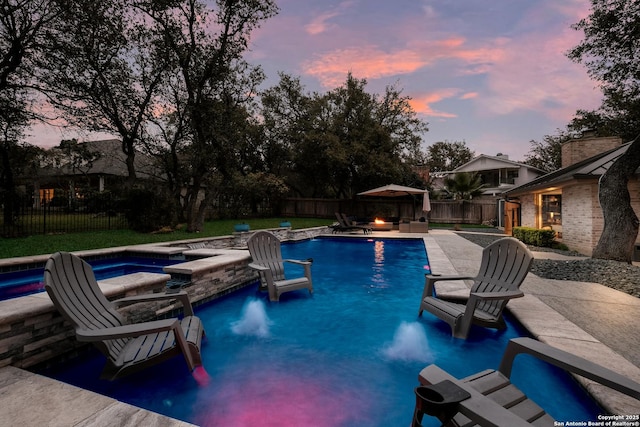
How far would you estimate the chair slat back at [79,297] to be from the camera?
2541 millimetres

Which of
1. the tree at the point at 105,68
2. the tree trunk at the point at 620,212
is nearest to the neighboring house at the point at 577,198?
the tree trunk at the point at 620,212

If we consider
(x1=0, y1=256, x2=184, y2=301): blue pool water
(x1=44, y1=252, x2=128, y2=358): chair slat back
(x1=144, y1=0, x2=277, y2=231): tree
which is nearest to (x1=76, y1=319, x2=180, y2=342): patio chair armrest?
(x1=44, y1=252, x2=128, y2=358): chair slat back

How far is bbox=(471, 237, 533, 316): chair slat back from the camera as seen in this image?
3719mm

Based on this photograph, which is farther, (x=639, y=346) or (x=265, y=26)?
(x=265, y=26)

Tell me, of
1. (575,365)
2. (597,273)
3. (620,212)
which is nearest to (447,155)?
(620,212)

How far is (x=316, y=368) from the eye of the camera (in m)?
3.20

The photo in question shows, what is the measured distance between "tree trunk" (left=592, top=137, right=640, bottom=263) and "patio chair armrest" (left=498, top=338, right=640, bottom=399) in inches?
332

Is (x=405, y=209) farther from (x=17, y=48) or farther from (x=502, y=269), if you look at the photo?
(x=17, y=48)

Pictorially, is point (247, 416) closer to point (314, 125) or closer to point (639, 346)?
point (639, 346)

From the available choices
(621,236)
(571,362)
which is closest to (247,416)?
(571,362)

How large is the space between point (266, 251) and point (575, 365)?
4.74 m

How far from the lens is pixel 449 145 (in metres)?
47.3

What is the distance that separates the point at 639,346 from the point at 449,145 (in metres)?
49.0

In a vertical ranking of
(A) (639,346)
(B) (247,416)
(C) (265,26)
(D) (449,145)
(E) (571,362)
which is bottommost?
(B) (247,416)
